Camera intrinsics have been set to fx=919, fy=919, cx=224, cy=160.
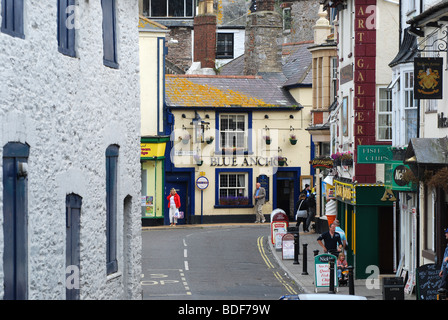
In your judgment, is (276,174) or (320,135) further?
(276,174)

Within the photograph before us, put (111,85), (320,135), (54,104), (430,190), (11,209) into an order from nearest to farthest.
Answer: (11,209)
(54,104)
(111,85)
(430,190)
(320,135)

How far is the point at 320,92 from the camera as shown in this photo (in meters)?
39.3

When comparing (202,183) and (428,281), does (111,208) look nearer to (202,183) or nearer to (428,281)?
(428,281)

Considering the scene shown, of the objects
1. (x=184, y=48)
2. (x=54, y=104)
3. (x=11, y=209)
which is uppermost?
(x=184, y=48)

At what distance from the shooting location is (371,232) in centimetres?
2562

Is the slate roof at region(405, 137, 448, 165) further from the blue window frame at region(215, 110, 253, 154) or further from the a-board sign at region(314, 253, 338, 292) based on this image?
the blue window frame at region(215, 110, 253, 154)

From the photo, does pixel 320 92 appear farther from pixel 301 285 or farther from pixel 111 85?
pixel 111 85

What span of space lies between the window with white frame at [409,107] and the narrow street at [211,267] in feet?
16.4

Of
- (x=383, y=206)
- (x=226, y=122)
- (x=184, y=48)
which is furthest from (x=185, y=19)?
(x=383, y=206)

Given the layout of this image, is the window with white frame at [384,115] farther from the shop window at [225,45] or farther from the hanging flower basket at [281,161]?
the shop window at [225,45]

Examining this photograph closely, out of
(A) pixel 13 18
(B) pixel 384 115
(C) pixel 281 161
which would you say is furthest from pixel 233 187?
(A) pixel 13 18

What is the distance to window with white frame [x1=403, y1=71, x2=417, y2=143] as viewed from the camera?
22.4 metres
